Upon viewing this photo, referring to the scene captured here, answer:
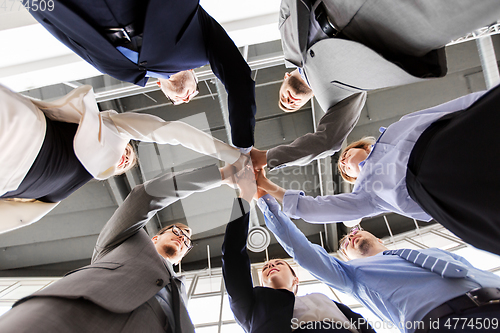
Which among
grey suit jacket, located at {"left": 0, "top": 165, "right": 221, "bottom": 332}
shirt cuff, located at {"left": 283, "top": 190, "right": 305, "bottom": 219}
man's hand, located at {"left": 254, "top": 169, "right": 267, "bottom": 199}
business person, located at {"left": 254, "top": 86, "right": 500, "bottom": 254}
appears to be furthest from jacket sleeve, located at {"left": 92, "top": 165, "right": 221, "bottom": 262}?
business person, located at {"left": 254, "top": 86, "right": 500, "bottom": 254}

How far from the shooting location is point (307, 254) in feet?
4.49

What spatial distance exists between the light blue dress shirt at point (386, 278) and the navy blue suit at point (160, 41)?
665 millimetres

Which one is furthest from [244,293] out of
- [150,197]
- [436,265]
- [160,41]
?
[160,41]

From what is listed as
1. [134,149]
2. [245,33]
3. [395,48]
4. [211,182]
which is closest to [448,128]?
[395,48]

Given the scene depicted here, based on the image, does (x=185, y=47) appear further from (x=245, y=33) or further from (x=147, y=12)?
(x=245, y=33)

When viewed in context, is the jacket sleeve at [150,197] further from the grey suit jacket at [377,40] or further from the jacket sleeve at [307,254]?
the grey suit jacket at [377,40]

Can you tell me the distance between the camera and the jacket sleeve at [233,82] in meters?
1.29

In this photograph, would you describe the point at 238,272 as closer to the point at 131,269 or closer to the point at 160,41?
the point at 131,269

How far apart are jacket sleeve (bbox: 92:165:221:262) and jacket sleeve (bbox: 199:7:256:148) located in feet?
0.86

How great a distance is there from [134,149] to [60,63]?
1.66m

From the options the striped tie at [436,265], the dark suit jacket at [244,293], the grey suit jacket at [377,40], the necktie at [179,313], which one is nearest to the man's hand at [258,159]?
the dark suit jacket at [244,293]

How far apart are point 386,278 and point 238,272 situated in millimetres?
861

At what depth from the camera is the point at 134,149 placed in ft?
4.55

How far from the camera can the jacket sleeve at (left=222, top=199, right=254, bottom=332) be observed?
1.25 m
